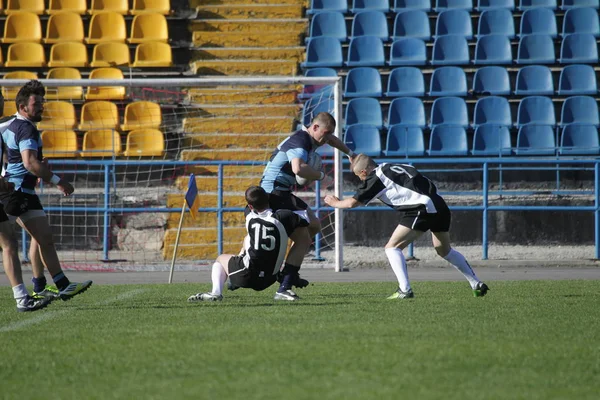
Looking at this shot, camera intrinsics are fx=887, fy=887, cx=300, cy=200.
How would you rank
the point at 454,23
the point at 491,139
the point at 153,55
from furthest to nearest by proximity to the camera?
the point at 454,23
the point at 153,55
the point at 491,139

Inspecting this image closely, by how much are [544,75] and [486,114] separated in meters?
1.59

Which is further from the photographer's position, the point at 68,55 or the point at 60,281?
the point at 68,55

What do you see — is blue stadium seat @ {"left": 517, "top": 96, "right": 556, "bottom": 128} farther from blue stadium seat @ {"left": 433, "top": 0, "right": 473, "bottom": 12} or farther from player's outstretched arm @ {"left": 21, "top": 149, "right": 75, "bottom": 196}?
player's outstretched arm @ {"left": 21, "top": 149, "right": 75, "bottom": 196}

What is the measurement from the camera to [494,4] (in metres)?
18.5

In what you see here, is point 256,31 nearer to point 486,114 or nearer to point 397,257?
point 486,114

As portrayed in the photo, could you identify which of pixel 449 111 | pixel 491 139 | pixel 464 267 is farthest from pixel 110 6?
pixel 464 267

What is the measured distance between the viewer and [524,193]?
49.4 feet

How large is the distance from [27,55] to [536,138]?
1015 cm

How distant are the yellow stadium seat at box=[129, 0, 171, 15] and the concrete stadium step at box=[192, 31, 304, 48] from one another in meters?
0.83

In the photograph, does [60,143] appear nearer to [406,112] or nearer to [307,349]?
[406,112]

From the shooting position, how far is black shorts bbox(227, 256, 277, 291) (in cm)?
791

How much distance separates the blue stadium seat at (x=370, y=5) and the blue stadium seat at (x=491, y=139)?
13.0ft

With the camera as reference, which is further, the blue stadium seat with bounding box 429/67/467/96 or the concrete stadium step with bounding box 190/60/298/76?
the concrete stadium step with bounding box 190/60/298/76

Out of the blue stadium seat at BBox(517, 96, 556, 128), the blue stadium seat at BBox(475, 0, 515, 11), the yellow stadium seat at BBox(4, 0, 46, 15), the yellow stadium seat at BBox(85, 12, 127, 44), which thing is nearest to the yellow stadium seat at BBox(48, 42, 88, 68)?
the yellow stadium seat at BBox(85, 12, 127, 44)
